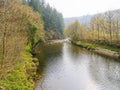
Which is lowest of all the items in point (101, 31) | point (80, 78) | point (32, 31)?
point (80, 78)

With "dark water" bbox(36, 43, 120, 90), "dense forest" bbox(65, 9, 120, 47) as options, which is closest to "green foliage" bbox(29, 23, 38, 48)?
"dark water" bbox(36, 43, 120, 90)

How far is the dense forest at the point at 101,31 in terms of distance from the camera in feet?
265

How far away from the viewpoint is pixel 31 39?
57281 mm

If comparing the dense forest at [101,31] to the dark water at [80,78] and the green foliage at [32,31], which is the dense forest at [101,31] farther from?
the dark water at [80,78]

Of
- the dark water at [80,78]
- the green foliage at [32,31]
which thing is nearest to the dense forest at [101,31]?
the green foliage at [32,31]

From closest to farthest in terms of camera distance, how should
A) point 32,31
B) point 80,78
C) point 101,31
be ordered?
point 80,78, point 32,31, point 101,31

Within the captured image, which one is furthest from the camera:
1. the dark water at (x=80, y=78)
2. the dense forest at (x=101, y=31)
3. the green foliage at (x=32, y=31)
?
the dense forest at (x=101, y=31)

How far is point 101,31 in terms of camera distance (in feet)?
314

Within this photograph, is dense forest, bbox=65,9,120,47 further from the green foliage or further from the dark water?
the dark water

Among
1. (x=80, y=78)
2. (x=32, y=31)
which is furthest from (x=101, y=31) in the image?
(x=80, y=78)

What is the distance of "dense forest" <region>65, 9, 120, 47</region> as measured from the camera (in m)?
80.8

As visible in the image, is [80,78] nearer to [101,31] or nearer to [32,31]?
[32,31]

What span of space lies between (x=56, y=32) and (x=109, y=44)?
78422 millimetres

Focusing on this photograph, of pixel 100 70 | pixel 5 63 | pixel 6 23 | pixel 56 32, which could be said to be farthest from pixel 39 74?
pixel 56 32
